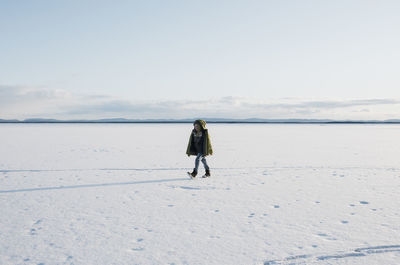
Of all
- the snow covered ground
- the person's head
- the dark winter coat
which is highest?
the person's head

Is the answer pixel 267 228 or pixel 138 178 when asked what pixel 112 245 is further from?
pixel 138 178

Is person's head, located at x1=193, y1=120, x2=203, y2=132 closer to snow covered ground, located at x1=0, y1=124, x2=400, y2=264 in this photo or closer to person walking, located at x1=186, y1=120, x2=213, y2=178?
person walking, located at x1=186, y1=120, x2=213, y2=178

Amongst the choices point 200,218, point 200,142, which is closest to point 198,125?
point 200,142

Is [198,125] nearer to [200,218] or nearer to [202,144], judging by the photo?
[202,144]

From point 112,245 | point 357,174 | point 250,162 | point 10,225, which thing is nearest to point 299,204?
point 112,245

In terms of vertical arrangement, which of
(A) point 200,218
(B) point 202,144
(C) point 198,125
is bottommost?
(A) point 200,218

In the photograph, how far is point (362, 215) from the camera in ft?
16.1

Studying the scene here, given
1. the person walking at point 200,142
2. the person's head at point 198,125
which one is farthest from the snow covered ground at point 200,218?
the person's head at point 198,125

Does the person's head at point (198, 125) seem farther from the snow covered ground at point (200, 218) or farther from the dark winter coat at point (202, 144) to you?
the snow covered ground at point (200, 218)

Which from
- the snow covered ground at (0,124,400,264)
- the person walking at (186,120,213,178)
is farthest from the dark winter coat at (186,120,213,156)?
the snow covered ground at (0,124,400,264)

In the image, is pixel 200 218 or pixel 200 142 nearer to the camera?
pixel 200 218

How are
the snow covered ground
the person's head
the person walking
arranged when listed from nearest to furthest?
the snow covered ground → the person's head → the person walking

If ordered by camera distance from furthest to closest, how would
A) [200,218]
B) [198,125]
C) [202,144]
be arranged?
1. [202,144]
2. [198,125]
3. [200,218]

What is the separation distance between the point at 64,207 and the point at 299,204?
4.12 meters
